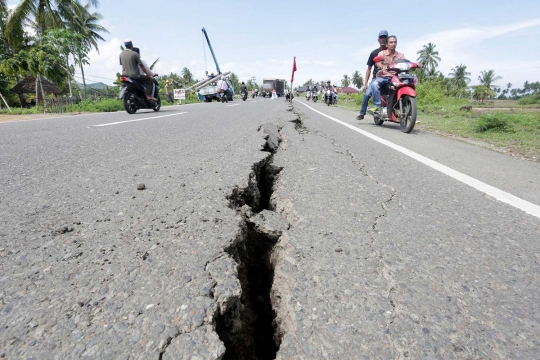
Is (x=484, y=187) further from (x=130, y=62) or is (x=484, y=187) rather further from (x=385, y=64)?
(x=130, y=62)

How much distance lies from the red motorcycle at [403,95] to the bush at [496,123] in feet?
4.07

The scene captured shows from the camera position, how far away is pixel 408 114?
4.87 meters

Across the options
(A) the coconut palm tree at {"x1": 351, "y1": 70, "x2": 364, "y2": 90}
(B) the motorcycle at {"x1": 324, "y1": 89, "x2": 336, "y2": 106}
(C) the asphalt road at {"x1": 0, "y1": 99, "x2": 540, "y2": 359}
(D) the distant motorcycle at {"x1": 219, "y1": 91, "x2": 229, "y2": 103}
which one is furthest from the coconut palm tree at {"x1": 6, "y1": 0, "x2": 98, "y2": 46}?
(A) the coconut palm tree at {"x1": 351, "y1": 70, "x2": 364, "y2": 90}

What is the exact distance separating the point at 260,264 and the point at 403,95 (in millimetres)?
4361

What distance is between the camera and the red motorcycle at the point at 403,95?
15.5ft

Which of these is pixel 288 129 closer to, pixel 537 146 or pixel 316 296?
pixel 537 146

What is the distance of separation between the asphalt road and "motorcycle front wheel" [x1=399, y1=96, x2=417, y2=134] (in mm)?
2470

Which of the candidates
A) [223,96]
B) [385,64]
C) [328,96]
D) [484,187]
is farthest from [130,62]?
[223,96]

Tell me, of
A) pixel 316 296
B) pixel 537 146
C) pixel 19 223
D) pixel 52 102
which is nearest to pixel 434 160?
pixel 537 146

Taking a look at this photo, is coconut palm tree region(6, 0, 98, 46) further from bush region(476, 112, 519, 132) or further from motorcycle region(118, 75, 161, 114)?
bush region(476, 112, 519, 132)

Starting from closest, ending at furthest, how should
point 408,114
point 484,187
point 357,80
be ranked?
point 484,187 < point 408,114 < point 357,80

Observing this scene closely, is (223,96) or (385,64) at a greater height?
(385,64)

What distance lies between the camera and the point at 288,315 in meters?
0.94

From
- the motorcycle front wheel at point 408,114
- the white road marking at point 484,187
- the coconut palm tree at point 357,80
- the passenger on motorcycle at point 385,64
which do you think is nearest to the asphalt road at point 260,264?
the white road marking at point 484,187
